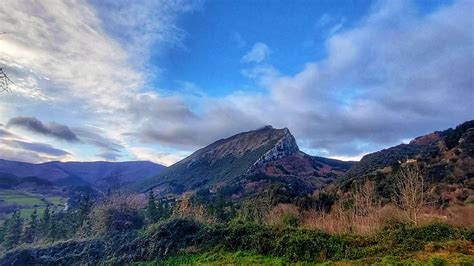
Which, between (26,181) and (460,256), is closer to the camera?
(460,256)

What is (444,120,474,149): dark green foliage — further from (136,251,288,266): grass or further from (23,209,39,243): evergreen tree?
(23,209,39,243): evergreen tree

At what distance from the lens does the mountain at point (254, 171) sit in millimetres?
118562

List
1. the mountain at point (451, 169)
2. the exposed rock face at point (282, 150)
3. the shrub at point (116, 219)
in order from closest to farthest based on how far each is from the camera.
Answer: the shrub at point (116, 219) → the mountain at point (451, 169) → the exposed rock face at point (282, 150)

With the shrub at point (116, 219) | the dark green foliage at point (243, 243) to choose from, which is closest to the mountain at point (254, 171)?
the shrub at point (116, 219)

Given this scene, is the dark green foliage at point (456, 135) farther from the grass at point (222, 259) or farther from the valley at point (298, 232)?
the grass at point (222, 259)

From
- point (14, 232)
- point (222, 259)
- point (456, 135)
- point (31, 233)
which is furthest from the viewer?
point (456, 135)

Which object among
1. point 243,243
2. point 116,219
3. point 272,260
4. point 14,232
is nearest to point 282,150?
point 14,232

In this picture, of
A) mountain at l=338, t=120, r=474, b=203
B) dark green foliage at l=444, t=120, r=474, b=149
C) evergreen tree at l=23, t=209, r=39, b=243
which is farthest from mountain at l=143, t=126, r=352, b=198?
evergreen tree at l=23, t=209, r=39, b=243

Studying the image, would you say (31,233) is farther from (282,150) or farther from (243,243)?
(282,150)

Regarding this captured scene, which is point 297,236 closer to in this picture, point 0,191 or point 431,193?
point 431,193

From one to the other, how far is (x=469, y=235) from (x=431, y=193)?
106 feet

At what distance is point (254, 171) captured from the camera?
13675 cm

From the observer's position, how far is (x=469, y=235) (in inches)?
622

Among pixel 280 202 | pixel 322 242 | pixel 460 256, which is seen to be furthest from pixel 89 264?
pixel 280 202
